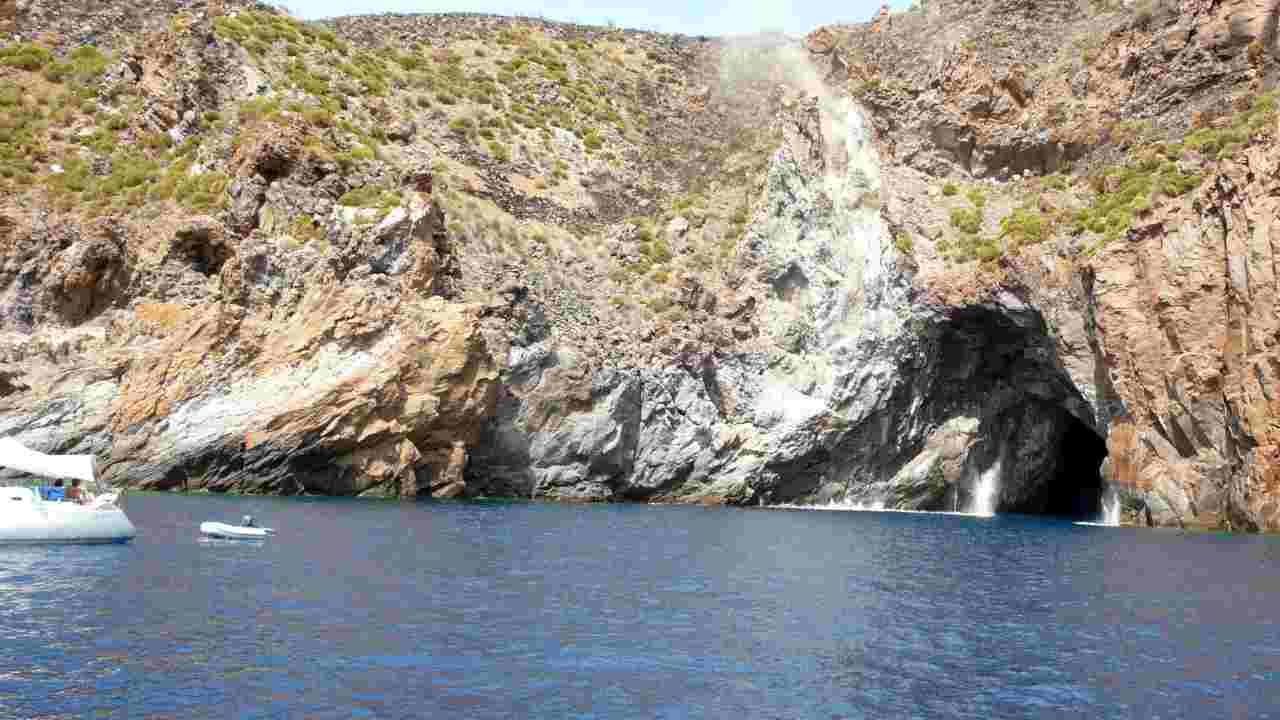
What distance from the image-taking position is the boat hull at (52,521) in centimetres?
3527

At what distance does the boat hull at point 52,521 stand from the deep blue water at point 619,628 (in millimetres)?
741

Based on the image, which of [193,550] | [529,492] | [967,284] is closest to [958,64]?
[967,284]

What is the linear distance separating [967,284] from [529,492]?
2916cm

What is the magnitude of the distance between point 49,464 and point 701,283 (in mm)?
→ 44190

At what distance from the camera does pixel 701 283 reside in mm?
72562

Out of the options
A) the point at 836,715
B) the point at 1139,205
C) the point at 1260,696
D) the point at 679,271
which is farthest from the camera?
the point at 679,271

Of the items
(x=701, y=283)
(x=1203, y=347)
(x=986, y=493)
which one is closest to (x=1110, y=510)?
(x=986, y=493)

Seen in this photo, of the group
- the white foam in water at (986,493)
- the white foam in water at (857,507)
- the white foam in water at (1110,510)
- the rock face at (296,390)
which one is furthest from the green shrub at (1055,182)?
the rock face at (296,390)

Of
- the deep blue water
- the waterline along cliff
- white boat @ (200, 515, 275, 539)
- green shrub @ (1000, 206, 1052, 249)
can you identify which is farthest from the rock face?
green shrub @ (1000, 206, 1052, 249)

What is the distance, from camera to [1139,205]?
58.7 m

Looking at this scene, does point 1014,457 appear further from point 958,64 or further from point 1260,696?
point 1260,696

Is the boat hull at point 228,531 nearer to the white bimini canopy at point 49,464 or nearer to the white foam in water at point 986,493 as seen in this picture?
the white bimini canopy at point 49,464

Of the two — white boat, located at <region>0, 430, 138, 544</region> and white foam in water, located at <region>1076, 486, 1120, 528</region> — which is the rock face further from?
white foam in water, located at <region>1076, 486, 1120, 528</region>

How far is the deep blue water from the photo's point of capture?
19172 millimetres
